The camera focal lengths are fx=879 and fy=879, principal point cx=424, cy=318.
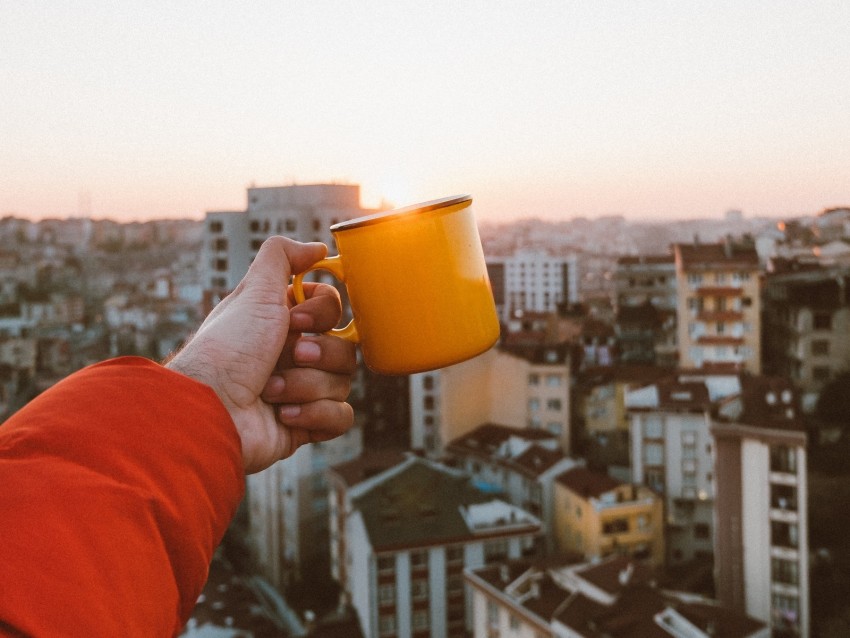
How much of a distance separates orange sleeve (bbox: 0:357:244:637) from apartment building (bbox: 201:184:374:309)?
13716 mm

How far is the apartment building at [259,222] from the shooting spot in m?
14.2

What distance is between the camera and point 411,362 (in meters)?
0.78

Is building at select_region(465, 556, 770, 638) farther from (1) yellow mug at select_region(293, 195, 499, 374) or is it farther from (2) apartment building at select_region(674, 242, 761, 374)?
A: (1) yellow mug at select_region(293, 195, 499, 374)

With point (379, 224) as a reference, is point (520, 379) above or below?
below

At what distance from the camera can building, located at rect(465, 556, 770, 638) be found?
6.81 m

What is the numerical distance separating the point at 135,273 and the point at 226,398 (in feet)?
101

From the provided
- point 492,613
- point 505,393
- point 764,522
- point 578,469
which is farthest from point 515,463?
point 764,522

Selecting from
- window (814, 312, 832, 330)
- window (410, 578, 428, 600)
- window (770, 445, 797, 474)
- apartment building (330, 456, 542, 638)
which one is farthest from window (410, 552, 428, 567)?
window (814, 312, 832, 330)

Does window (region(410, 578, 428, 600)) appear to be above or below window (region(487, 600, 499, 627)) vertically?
below

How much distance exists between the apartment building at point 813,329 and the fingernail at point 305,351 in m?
11.8

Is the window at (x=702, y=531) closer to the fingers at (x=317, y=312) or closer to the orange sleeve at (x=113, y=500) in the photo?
the fingers at (x=317, y=312)

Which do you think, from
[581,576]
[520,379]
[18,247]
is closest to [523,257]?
[18,247]

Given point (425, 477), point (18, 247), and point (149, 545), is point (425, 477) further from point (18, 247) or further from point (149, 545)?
point (18, 247)

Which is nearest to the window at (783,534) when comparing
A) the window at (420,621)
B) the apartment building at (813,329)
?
the window at (420,621)
